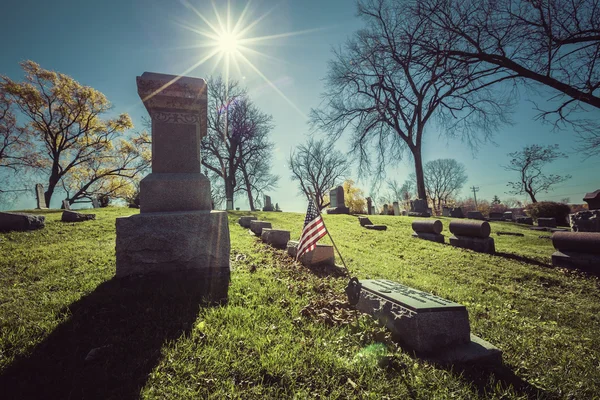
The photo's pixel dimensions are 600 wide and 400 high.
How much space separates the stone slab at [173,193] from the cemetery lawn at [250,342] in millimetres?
1239

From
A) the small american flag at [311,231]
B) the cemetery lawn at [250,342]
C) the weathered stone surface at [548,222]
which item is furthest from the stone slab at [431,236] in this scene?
the weathered stone surface at [548,222]

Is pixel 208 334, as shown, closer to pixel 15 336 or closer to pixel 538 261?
pixel 15 336

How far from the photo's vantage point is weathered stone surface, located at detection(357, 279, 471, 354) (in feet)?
7.49

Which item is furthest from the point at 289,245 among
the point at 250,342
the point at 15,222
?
the point at 15,222

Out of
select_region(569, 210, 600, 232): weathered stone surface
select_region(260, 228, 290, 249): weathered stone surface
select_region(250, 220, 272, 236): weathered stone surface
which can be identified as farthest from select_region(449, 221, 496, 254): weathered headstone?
select_region(250, 220, 272, 236): weathered stone surface

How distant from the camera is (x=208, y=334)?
2.20m

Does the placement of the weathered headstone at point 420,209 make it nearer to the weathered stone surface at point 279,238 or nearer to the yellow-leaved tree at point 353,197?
the weathered stone surface at point 279,238

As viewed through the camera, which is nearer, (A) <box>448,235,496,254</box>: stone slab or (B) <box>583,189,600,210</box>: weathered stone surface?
(A) <box>448,235,496,254</box>: stone slab

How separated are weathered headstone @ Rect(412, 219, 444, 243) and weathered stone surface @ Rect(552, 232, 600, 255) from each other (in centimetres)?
333

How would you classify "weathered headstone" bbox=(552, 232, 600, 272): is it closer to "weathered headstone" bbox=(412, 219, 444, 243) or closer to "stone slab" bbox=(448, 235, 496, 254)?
"stone slab" bbox=(448, 235, 496, 254)

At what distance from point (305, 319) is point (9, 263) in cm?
527

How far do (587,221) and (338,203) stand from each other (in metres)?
13.3

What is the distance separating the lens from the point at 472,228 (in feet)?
27.8

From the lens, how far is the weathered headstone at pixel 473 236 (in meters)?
8.20
